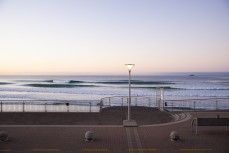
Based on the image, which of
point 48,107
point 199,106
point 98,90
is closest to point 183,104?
point 199,106

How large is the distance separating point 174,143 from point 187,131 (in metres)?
2.17

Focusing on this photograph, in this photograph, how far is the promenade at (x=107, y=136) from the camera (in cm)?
1015

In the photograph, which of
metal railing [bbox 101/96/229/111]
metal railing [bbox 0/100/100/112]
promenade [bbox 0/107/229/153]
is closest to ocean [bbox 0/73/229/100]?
metal railing [bbox 101/96/229/111]

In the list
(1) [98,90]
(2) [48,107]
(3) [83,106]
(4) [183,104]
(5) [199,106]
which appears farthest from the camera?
(1) [98,90]

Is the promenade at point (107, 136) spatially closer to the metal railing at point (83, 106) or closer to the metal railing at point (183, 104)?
the metal railing at point (83, 106)

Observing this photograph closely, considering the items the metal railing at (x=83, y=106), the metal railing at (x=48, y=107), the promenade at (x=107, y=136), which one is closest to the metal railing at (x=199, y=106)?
the metal railing at (x=83, y=106)

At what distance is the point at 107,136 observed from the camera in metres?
11.8

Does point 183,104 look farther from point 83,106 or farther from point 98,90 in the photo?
point 98,90

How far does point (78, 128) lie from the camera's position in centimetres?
1345

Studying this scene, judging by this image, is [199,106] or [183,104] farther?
[183,104]

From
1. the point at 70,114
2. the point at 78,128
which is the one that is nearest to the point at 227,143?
the point at 78,128

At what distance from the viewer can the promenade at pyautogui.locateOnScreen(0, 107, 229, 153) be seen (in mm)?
10148

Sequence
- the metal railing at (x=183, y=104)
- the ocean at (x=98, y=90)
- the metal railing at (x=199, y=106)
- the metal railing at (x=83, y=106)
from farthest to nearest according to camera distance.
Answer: the ocean at (x=98, y=90) < the metal railing at (x=199, y=106) < the metal railing at (x=183, y=104) < the metal railing at (x=83, y=106)

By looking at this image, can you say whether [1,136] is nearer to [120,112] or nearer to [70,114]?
[70,114]
